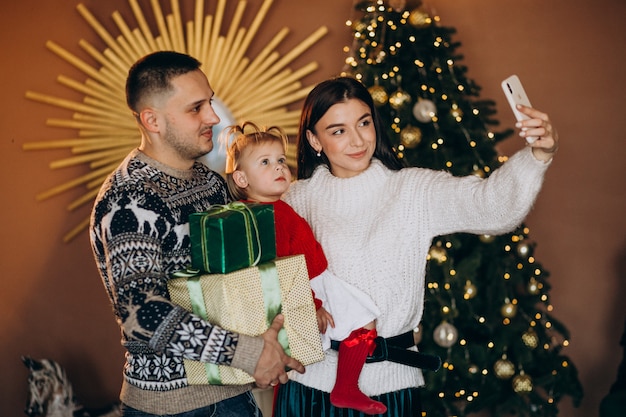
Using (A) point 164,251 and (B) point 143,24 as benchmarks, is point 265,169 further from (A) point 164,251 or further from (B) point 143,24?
(B) point 143,24

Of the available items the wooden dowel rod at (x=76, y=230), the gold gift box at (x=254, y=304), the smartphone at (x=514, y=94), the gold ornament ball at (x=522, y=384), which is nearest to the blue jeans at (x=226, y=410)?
the gold gift box at (x=254, y=304)

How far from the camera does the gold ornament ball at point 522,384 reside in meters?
3.33

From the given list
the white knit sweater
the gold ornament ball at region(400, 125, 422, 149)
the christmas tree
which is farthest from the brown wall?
the white knit sweater

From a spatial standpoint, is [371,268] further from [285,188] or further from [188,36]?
[188,36]

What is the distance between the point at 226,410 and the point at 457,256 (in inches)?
68.5

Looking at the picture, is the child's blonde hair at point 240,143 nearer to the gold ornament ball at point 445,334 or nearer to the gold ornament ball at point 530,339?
the gold ornament ball at point 445,334

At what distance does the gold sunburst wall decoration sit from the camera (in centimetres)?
391

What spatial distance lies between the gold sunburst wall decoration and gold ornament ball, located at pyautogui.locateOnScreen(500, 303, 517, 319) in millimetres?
1383

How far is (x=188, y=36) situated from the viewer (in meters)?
3.93

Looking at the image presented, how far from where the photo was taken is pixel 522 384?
10.9 feet

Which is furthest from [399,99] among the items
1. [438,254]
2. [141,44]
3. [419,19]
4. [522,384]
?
[141,44]

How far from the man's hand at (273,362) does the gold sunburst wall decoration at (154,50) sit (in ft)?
6.91

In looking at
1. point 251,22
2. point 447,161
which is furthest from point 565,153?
point 251,22

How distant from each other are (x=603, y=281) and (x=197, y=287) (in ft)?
9.38
